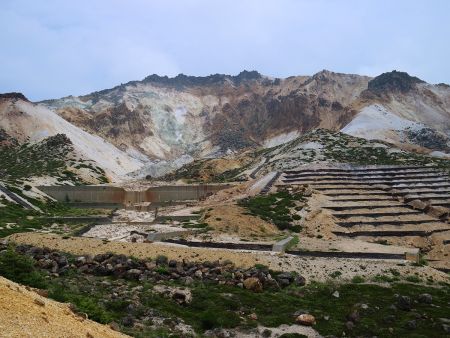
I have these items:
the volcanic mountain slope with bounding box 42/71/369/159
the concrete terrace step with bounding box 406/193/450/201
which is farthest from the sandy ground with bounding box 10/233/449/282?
the volcanic mountain slope with bounding box 42/71/369/159

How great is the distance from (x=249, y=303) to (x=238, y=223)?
20546 millimetres

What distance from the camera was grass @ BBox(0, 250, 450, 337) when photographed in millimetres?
20562

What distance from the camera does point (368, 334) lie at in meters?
20.6

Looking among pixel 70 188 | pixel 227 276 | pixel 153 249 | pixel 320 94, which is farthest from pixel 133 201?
pixel 320 94

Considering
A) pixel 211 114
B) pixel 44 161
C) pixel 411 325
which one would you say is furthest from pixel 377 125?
Result: pixel 411 325

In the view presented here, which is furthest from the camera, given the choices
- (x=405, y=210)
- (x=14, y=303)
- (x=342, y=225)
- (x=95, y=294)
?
(x=405, y=210)

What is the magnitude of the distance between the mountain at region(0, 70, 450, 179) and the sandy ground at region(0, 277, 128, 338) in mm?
81951

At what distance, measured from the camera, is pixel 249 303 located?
23062 mm

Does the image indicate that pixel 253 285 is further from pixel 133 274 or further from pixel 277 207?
pixel 277 207

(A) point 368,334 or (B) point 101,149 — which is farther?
(B) point 101,149

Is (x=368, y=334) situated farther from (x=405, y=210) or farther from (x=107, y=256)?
(x=405, y=210)

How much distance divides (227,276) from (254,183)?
39624 mm

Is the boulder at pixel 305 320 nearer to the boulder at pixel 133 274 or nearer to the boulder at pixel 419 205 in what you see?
the boulder at pixel 133 274

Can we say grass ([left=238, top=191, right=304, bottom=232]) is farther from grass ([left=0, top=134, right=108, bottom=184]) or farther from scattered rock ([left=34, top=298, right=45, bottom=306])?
grass ([left=0, top=134, right=108, bottom=184])
